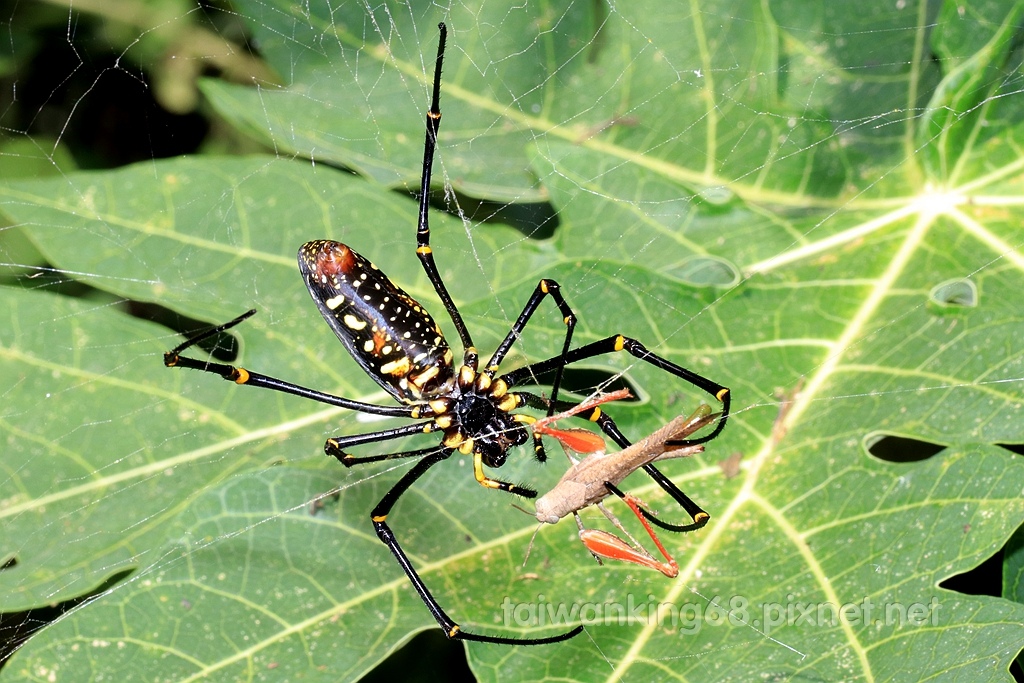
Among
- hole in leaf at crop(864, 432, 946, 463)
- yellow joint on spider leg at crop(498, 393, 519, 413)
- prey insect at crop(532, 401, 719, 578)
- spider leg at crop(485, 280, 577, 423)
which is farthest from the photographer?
yellow joint on spider leg at crop(498, 393, 519, 413)

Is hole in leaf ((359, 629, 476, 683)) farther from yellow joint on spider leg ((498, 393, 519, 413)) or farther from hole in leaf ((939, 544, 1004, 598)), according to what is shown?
hole in leaf ((939, 544, 1004, 598))

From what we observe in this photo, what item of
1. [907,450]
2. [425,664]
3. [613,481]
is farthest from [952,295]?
[425,664]

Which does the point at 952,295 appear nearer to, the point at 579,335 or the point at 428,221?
the point at 579,335

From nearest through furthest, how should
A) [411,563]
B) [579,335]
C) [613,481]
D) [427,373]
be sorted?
[613,481], [411,563], [579,335], [427,373]

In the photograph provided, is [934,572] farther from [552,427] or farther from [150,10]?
[150,10]

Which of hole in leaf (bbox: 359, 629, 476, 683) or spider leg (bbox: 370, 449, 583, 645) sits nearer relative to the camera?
spider leg (bbox: 370, 449, 583, 645)

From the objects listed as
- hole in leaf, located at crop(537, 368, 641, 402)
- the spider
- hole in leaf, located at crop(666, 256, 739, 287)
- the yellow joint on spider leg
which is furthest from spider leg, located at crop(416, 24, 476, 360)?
hole in leaf, located at crop(666, 256, 739, 287)
